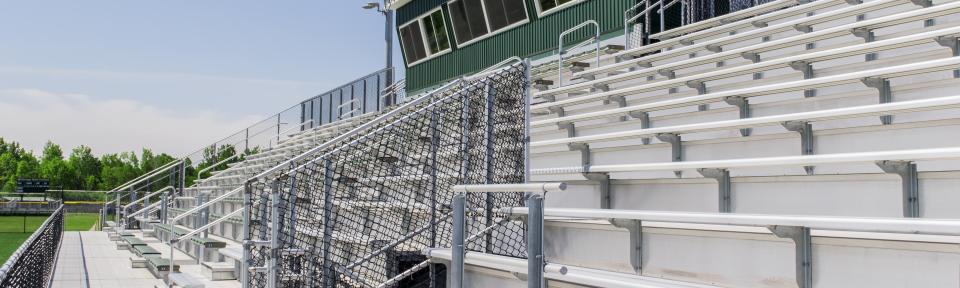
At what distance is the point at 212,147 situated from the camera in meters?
19.3

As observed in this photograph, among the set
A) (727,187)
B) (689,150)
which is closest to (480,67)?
(689,150)

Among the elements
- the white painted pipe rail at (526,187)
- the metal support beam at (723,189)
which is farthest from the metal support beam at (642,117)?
the white painted pipe rail at (526,187)

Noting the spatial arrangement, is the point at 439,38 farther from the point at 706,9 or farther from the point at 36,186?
the point at 36,186

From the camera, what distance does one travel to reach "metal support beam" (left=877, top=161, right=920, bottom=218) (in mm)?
3680

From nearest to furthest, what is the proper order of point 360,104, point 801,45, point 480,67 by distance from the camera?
1. point 801,45
2. point 480,67
3. point 360,104

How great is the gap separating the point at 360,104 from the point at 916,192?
576 inches

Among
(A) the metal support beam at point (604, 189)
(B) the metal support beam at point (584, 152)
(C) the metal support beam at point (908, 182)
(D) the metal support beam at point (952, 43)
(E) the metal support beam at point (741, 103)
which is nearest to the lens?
(C) the metal support beam at point (908, 182)

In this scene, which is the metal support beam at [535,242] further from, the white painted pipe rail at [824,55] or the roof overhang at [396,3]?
the roof overhang at [396,3]

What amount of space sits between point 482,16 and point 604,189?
8594 millimetres

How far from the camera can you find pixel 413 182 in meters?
5.05

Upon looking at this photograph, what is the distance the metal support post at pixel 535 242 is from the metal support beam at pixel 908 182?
1.51 m

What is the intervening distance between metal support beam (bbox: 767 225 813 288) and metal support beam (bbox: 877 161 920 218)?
2.33 feet

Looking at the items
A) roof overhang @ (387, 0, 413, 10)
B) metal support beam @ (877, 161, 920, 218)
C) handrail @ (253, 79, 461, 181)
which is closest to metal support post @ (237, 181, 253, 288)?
handrail @ (253, 79, 461, 181)

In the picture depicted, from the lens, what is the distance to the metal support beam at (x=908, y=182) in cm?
368
